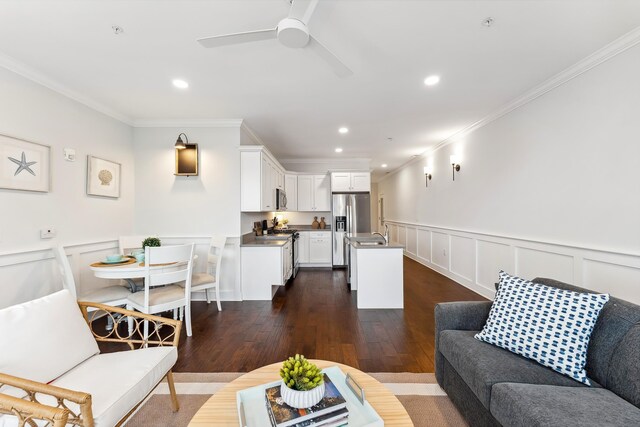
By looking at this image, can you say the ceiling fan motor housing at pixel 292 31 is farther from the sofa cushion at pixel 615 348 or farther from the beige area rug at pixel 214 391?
the beige area rug at pixel 214 391

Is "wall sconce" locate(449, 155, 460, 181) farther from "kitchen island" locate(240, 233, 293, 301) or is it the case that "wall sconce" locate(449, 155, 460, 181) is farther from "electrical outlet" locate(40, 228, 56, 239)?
"electrical outlet" locate(40, 228, 56, 239)

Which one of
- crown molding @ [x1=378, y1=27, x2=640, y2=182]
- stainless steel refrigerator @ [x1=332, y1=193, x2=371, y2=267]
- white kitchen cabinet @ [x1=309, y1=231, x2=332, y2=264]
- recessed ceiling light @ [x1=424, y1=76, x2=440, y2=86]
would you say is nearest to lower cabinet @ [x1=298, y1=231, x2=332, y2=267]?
white kitchen cabinet @ [x1=309, y1=231, x2=332, y2=264]

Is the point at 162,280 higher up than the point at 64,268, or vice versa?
the point at 64,268

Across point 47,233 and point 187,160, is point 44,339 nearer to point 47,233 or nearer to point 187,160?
point 47,233

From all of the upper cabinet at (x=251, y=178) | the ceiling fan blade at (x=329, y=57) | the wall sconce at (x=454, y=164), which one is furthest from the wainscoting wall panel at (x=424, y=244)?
the ceiling fan blade at (x=329, y=57)

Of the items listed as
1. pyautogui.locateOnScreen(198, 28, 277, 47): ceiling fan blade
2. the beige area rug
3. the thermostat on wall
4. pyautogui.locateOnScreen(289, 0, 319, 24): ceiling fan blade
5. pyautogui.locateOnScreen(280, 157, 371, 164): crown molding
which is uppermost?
pyautogui.locateOnScreen(280, 157, 371, 164): crown molding

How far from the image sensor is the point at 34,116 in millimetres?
2588

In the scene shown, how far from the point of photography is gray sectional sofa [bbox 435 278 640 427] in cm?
107

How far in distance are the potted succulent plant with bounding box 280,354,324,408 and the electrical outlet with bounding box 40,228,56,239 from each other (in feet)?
9.89

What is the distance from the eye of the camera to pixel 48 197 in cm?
271

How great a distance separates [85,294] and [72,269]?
1.61 feet

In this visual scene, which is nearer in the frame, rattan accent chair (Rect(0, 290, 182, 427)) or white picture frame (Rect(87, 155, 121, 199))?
rattan accent chair (Rect(0, 290, 182, 427))

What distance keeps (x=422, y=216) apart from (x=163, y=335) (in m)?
5.67

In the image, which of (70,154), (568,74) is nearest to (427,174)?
(568,74)
